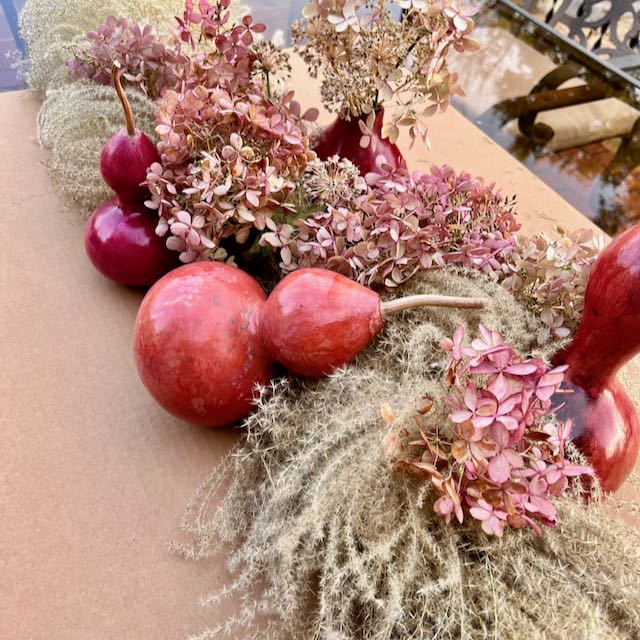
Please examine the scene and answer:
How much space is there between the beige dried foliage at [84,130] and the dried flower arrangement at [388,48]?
0.25m

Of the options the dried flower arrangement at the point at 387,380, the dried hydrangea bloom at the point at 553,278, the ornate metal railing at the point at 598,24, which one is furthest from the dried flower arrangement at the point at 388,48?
the ornate metal railing at the point at 598,24

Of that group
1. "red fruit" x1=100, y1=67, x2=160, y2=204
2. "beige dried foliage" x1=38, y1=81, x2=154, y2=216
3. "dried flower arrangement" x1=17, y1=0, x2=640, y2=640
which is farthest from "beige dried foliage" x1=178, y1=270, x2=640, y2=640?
"beige dried foliage" x1=38, y1=81, x2=154, y2=216

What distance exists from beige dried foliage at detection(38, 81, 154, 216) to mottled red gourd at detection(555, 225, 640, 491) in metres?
0.55

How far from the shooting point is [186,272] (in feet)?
1.72

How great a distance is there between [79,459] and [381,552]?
0.31m

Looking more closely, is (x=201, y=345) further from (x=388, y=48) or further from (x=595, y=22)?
(x=595, y=22)

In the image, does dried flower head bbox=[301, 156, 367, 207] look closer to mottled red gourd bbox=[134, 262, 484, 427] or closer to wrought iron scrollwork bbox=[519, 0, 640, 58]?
mottled red gourd bbox=[134, 262, 484, 427]

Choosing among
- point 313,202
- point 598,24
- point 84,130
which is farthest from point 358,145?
point 598,24

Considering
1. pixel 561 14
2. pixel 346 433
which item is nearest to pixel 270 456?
pixel 346 433

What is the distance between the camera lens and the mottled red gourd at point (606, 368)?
1.44ft

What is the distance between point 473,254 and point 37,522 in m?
0.46

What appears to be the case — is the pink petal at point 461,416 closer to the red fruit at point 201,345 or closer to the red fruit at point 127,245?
the red fruit at point 201,345

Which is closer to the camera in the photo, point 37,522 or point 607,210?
point 37,522

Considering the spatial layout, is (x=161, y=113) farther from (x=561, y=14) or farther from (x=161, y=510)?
(x=561, y=14)
